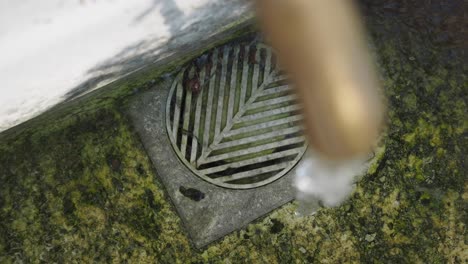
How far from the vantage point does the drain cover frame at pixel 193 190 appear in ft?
5.88

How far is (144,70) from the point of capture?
5.25 feet

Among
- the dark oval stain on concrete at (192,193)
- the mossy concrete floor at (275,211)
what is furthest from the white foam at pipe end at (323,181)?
the dark oval stain on concrete at (192,193)

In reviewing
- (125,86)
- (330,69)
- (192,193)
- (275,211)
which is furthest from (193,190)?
(330,69)

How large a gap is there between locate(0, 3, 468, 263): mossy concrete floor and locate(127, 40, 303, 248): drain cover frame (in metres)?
0.03

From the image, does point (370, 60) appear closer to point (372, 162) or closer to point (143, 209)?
point (372, 162)

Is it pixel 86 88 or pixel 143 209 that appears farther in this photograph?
pixel 143 209

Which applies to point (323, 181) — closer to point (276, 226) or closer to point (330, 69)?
point (276, 226)

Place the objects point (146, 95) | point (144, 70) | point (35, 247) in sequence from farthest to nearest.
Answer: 1. point (146, 95)
2. point (35, 247)
3. point (144, 70)

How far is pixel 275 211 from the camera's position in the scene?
1.83 metres

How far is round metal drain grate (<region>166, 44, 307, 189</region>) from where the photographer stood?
72.3 inches

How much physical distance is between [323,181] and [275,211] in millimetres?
216

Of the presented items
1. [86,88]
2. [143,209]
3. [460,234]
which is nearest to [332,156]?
[460,234]

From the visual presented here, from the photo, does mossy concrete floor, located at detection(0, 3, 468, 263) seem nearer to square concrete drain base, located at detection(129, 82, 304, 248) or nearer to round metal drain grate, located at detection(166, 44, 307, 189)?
square concrete drain base, located at detection(129, 82, 304, 248)

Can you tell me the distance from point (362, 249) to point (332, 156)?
362 mm
